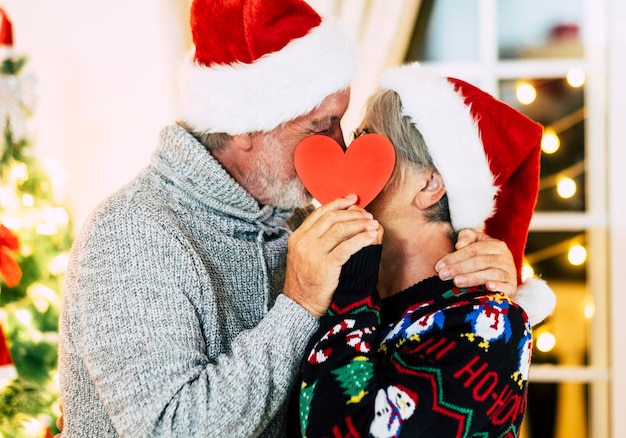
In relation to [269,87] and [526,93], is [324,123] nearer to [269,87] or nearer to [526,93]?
[269,87]

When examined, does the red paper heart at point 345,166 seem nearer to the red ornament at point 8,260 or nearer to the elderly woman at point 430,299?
the elderly woman at point 430,299

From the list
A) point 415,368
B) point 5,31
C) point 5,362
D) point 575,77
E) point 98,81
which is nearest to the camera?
point 415,368

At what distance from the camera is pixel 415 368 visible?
1.16m

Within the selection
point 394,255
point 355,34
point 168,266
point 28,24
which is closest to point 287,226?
point 394,255

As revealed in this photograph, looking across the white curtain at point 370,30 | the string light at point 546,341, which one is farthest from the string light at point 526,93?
the string light at point 546,341

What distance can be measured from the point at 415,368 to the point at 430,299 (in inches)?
8.0

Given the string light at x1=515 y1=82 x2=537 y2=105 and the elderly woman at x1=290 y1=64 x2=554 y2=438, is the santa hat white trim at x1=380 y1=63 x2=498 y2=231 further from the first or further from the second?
the string light at x1=515 y1=82 x2=537 y2=105

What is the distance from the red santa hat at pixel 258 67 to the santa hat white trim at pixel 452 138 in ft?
0.62

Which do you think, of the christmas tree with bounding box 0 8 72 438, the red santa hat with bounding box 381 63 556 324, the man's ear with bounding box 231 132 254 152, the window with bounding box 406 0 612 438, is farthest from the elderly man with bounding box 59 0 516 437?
the window with bounding box 406 0 612 438

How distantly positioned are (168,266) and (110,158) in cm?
215

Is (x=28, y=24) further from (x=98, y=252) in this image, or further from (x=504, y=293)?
(x=504, y=293)

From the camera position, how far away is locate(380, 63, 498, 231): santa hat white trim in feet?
4.49

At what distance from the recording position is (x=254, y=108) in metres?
1.44

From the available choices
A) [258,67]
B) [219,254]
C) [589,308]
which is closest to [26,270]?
[219,254]
